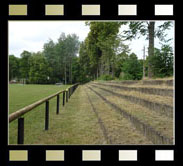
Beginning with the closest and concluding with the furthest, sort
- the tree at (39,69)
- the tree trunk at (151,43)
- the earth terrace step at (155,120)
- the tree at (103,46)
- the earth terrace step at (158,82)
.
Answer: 1. the earth terrace step at (155,120)
2. the earth terrace step at (158,82)
3. the tree trunk at (151,43)
4. the tree at (39,69)
5. the tree at (103,46)

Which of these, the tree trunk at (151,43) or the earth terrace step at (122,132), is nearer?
Result: the earth terrace step at (122,132)

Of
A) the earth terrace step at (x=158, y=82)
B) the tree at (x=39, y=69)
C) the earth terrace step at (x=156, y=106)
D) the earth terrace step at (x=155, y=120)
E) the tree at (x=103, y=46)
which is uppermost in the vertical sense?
the tree at (x=103, y=46)

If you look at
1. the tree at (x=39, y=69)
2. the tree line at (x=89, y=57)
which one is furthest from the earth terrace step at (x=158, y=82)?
the tree at (x=39, y=69)

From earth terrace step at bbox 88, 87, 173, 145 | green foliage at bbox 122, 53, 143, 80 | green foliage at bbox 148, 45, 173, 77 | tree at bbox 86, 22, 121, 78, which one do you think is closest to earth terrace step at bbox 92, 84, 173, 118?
earth terrace step at bbox 88, 87, 173, 145

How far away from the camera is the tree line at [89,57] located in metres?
2.90

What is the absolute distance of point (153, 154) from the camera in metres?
1.67

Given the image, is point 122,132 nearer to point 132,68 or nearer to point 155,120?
point 155,120

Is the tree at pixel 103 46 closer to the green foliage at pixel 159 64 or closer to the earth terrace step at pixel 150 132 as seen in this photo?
the green foliage at pixel 159 64

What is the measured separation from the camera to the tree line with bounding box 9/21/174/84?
2899mm

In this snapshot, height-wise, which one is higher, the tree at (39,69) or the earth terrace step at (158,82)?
the tree at (39,69)

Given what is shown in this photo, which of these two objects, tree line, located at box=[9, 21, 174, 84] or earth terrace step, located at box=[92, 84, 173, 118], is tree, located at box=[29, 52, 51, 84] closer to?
tree line, located at box=[9, 21, 174, 84]
